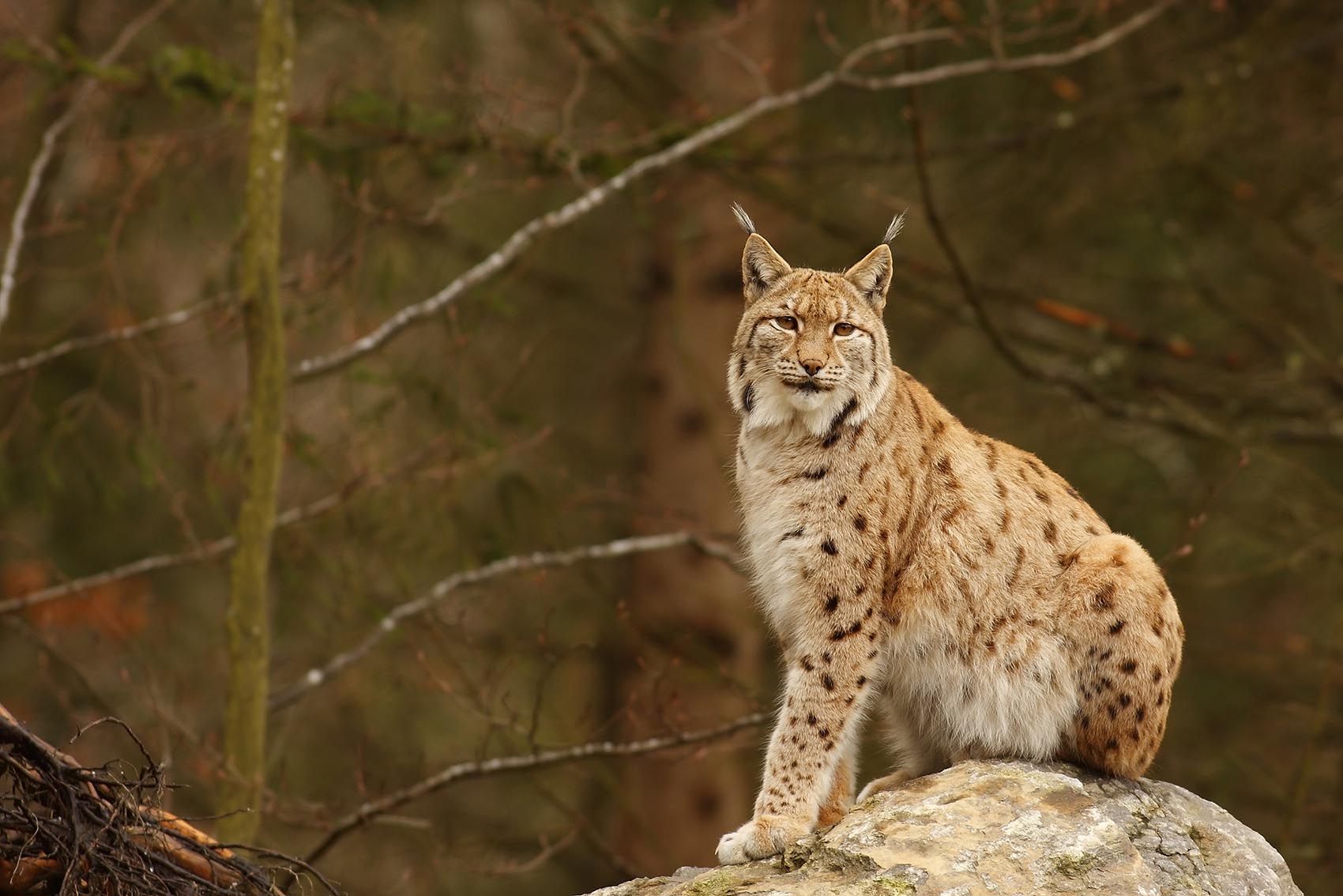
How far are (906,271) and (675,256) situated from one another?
198 cm

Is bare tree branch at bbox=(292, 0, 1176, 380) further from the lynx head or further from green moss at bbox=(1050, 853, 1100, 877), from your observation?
green moss at bbox=(1050, 853, 1100, 877)

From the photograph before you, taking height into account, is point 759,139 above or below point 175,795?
above

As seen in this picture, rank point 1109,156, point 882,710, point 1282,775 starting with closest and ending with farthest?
point 882,710 → point 1282,775 → point 1109,156

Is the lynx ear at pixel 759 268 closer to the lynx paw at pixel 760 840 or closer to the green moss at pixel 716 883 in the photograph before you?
the lynx paw at pixel 760 840

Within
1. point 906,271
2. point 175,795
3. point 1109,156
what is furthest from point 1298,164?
point 175,795

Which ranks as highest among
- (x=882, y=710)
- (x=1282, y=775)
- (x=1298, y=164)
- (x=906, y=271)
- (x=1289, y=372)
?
(x=1298, y=164)

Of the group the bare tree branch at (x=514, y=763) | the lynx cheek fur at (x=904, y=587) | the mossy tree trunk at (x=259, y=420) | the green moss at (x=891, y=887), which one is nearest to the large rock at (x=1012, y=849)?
the green moss at (x=891, y=887)

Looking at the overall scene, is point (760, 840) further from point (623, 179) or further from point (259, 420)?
point (623, 179)

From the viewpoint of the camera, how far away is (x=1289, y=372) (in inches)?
398

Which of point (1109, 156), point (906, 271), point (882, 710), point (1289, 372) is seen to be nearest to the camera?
point (882, 710)

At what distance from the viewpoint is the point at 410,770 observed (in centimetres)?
1345

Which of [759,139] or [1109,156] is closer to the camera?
[759,139]

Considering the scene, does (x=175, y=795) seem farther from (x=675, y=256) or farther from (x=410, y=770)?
(x=675, y=256)

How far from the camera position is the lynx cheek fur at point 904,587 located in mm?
5730
